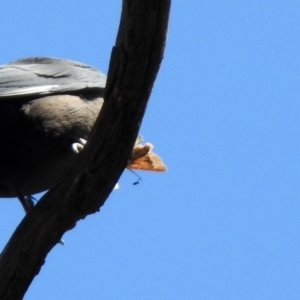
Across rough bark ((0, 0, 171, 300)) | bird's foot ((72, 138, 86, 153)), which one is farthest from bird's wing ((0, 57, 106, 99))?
rough bark ((0, 0, 171, 300))

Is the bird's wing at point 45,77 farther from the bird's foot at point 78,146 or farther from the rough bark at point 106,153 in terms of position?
the rough bark at point 106,153

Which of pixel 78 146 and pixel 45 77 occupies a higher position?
pixel 45 77

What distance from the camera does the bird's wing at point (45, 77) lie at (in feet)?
19.5

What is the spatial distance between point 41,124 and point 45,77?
1.87 feet

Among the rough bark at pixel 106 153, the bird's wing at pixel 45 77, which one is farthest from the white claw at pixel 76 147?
the rough bark at pixel 106 153

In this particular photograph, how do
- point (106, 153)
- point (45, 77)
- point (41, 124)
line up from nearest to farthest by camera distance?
point (106, 153)
point (41, 124)
point (45, 77)

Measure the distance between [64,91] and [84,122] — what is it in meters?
0.35

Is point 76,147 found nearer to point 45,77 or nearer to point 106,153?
point 45,77

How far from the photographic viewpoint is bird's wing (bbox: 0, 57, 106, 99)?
5.94 metres

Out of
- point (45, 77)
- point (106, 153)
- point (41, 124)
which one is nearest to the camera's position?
point (106, 153)

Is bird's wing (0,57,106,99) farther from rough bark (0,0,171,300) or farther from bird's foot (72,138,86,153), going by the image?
rough bark (0,0,171,300)

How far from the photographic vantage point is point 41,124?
5.82 meters

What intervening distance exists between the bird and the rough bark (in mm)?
908

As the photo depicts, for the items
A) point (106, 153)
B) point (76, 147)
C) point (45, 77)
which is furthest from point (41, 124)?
point (106, 153)
